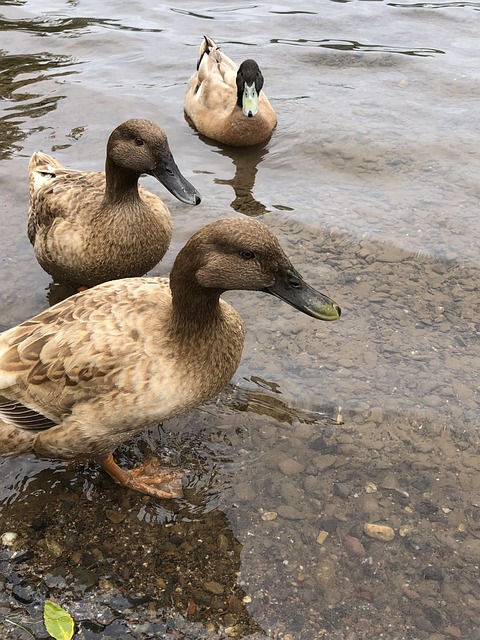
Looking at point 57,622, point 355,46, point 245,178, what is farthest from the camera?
point 355,46

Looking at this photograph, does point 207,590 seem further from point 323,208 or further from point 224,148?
point 224,148

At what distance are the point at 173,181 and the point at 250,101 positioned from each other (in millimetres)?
2965

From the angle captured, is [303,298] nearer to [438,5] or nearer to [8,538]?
[8,538]

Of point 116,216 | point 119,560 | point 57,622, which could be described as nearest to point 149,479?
point 119,560

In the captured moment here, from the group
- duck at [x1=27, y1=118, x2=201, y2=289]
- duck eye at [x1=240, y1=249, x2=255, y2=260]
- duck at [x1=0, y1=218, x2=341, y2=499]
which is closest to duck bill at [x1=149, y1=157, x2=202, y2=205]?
duck at [x1=27, y1=118, x2=201, y2=289]

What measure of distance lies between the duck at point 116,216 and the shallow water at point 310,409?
0.61m

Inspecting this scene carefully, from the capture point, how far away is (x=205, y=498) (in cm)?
385

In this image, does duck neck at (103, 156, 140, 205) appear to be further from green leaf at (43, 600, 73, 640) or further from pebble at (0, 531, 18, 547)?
green leaf at (43, 600, 73, 640)

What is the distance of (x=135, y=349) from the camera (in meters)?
3.49

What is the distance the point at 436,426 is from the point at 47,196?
3.25 metres

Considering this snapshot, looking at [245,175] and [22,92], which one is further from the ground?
[22,92]

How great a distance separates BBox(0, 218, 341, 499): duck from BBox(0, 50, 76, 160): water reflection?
425 cm

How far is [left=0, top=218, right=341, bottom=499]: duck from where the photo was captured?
3322 millimetres

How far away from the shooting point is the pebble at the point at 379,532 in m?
3.59
